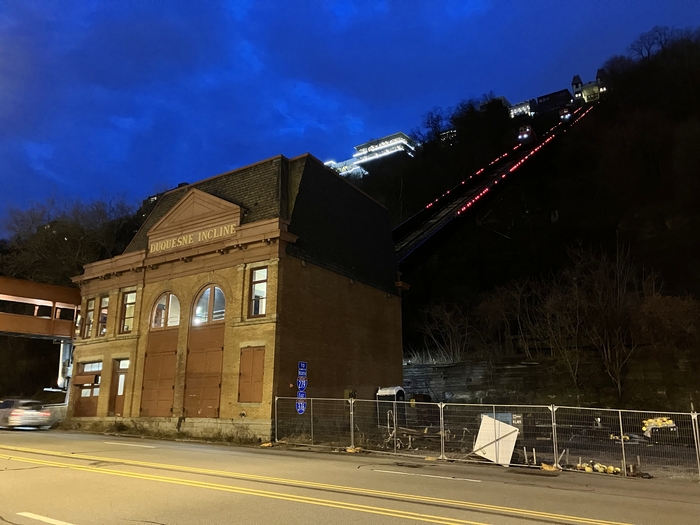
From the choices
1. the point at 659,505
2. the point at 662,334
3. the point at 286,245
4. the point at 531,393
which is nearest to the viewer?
the point at 659,505

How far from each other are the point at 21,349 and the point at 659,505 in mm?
55732

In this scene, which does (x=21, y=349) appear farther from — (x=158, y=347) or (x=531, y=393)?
(x=531, y=393)

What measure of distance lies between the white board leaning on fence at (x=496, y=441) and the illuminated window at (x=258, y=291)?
11.1 metres

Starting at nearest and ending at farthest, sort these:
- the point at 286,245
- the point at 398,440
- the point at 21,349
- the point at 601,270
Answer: the point at 398,440 → the point at 286,245 → the point at 601,270 → the point at 21,349

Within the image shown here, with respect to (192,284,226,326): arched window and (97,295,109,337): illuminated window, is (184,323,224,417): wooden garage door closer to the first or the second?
(192,284,226,326): arched window

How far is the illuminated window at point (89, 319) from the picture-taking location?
96.3 feet

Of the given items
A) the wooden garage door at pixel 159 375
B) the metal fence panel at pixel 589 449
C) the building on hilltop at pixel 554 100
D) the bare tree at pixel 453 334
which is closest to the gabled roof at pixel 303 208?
the wooden garage door at pixel 159 375

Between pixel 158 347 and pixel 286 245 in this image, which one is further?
pixel 158 347

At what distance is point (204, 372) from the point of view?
888 inches

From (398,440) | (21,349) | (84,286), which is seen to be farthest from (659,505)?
(21,349)

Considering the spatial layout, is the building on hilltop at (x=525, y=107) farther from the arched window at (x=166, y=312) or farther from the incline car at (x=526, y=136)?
the arched window at (x=166, y=312)

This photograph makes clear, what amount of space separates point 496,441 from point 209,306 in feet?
49.1

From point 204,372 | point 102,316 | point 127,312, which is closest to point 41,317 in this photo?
point 102,316

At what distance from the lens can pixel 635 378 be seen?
1064 inches
